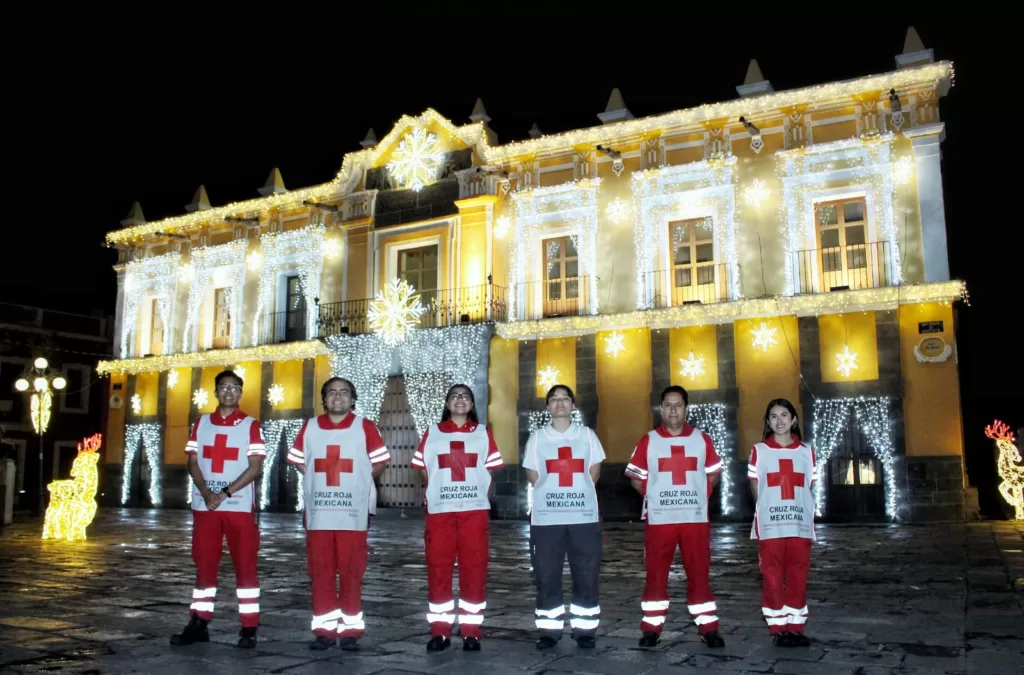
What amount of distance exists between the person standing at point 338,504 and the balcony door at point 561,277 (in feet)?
47.2

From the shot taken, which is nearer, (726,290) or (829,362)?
(829,362)

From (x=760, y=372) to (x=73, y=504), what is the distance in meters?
12.7

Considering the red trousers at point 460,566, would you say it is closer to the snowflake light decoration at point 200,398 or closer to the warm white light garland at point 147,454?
the snowflake light decoration at point 200,398

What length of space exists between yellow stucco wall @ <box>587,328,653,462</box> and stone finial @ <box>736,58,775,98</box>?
5.42 metres

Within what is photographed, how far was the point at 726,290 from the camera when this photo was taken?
18609 mm

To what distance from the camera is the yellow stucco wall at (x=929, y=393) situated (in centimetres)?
1636

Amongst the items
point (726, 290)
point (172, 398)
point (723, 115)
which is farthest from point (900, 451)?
point (172, 398)

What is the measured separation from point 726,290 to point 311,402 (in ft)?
35.5

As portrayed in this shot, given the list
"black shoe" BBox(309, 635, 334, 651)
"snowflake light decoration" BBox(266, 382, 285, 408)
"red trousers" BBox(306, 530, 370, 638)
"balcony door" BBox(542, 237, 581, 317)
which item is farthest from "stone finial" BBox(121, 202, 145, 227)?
"black shoe" BBox(309, 635, 334, 651)

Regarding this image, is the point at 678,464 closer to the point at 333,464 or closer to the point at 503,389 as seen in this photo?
the point at 333,464

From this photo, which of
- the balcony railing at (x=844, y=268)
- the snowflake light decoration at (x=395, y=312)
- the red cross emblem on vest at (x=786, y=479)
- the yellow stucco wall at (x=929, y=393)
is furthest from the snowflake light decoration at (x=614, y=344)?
the red cross emblem on vest at (x=786, y=479)

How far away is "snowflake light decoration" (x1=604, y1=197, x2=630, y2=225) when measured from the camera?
Result: 19.9m

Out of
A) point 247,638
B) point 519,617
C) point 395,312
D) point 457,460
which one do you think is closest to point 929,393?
point 395,312

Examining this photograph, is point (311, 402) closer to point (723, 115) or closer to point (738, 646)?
point (723, 115)
